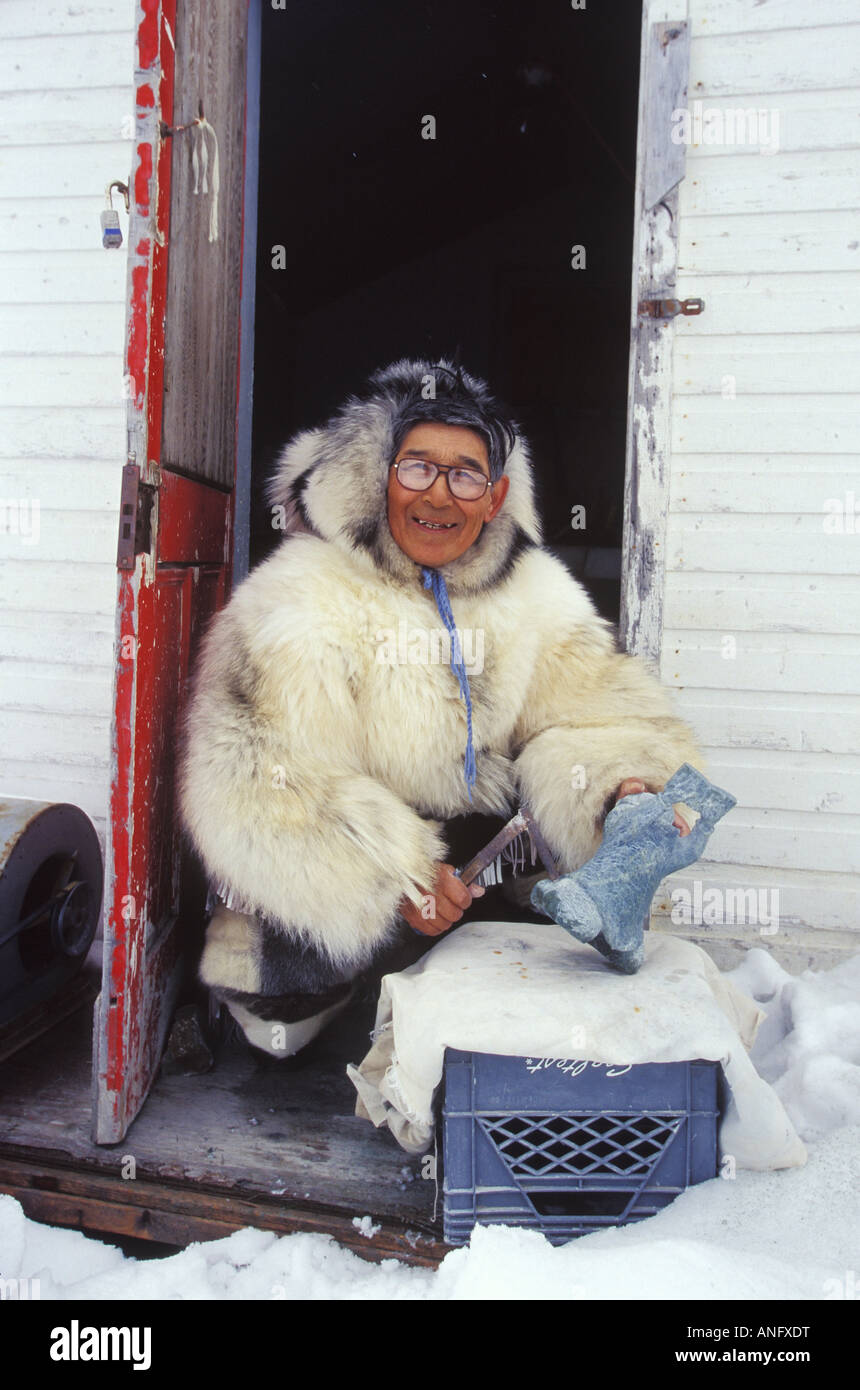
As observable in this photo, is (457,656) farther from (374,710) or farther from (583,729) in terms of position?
(583,729)

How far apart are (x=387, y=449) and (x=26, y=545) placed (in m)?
1.72

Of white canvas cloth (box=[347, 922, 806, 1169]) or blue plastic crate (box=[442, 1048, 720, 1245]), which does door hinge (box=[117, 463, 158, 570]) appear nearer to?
white canvas cloth (box=[347, 922, 806, 1169])

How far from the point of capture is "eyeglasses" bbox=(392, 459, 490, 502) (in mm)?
2139

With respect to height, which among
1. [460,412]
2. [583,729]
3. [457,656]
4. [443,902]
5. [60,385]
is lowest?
[443,902]

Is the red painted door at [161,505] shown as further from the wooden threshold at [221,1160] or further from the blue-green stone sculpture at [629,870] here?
the blue-green stone sculpture at [629,870]

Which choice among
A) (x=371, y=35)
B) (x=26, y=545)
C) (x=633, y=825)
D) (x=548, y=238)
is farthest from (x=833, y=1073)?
(x=548, y=238)

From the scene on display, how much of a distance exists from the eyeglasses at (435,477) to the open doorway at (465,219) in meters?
2.57

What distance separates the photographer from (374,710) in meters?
2.11

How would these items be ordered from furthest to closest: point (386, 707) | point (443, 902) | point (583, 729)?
point (583, 729) < point (386, 707) < point (443, 902)

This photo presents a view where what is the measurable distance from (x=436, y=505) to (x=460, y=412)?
0.25m

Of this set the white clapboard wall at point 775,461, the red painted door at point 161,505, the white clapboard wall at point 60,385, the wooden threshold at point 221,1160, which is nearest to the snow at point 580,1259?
the wooden threshold at point 221,1160

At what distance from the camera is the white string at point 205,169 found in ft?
7.47

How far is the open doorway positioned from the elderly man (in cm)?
256

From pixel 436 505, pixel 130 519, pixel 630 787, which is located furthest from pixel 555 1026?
pixel 130 519
